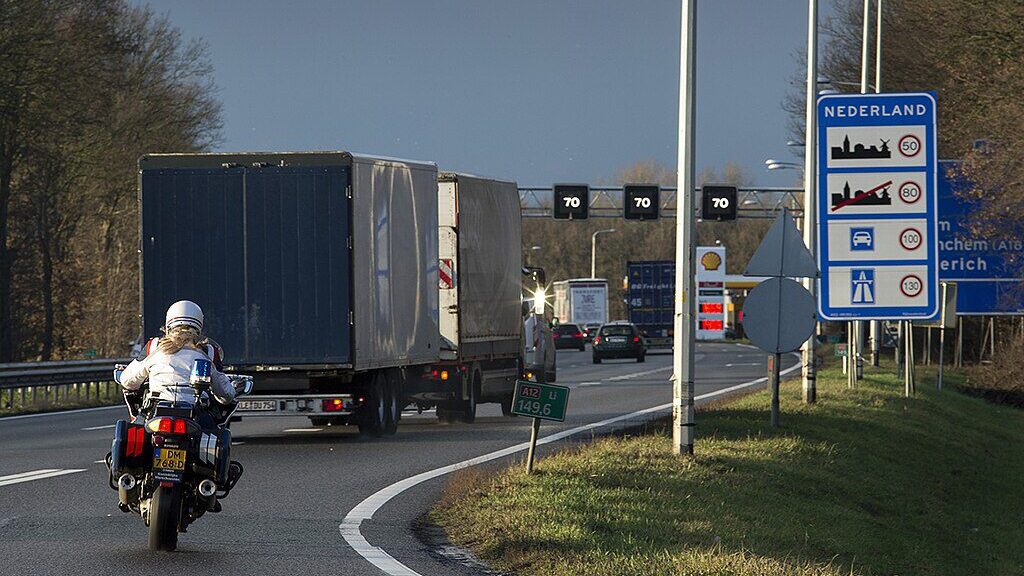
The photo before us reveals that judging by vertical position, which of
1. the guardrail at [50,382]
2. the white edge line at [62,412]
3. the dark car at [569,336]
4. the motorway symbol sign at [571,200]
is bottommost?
the dark car at [569,336]

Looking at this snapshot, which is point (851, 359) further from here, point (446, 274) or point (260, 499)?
point (260, 499)

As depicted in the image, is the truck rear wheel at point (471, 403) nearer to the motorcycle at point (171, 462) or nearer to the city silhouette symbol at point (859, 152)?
the city silhouette symbol at point (859, 152)

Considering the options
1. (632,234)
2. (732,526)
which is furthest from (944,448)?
(632,234)

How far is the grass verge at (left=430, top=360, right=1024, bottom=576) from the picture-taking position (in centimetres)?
1091

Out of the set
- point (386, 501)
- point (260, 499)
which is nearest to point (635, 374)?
point (386, 501)

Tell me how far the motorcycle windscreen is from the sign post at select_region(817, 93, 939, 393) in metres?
7.87

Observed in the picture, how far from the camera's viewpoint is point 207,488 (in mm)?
10328

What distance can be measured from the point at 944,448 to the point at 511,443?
27.9 ft

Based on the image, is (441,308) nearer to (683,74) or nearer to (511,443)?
(511,443)

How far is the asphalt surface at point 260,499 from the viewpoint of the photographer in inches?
402

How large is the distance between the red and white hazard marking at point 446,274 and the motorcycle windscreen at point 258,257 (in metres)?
3.99

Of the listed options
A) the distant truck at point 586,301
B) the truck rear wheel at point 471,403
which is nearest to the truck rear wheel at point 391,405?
the truck rear wheel at point 471,403

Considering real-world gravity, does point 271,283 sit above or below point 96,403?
above

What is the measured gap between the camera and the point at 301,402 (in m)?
20.0
